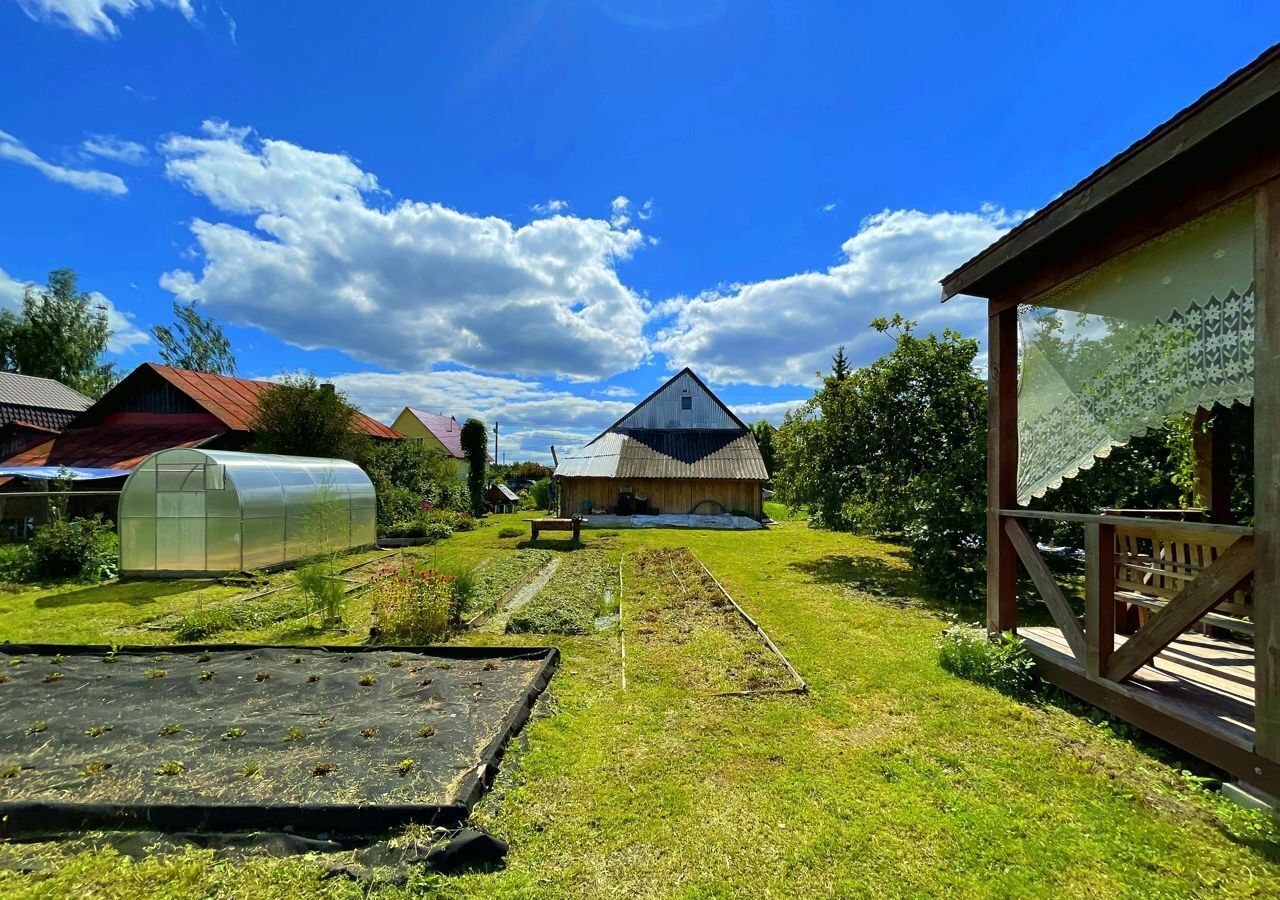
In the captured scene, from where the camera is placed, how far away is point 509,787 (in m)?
3.15

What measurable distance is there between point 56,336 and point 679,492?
115 ft

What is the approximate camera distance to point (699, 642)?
6098 millimetres

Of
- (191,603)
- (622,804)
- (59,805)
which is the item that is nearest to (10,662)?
(191,603)

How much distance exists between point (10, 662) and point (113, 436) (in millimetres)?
17910

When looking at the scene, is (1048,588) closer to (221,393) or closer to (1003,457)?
(1003,457)

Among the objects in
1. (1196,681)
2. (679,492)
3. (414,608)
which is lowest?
(414,608)

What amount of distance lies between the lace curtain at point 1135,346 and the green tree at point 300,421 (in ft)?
63.2

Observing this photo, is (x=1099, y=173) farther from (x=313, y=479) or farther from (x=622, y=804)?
(x=313, y=479)

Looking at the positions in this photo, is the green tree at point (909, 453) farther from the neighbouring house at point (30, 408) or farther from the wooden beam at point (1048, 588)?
the neighbouring house at point (30, 408)

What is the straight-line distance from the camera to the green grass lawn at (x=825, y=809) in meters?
2.38

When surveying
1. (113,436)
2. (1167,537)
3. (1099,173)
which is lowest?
(1167,537)

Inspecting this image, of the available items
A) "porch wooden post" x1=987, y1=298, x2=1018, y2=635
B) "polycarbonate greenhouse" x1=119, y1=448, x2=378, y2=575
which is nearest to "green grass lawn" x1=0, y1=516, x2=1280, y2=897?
"porch wooden post" x1=987, y1=298, x2=1018, y2=635

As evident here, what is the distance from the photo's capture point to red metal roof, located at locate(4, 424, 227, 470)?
1650cm

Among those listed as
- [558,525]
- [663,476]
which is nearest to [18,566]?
[558,525]
